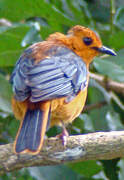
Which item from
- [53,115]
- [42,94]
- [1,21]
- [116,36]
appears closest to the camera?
[42,94]

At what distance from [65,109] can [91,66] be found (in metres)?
1.48

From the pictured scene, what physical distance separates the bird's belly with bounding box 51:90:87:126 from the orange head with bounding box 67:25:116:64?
1.94 feet

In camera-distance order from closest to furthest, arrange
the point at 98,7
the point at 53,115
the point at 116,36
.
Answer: the point at 53,115 → the point at 116,36 → the point at 98,7

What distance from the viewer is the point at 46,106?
13.5 feet

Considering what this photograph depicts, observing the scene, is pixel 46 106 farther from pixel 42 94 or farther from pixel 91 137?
pixel 91 137

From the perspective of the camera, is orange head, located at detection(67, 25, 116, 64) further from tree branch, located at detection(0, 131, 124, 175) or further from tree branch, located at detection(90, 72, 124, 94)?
tree branch, located at detection(0, 131, 124, 175)

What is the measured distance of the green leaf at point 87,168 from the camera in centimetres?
507

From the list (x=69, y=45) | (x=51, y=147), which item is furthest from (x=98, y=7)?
(x=51, y=147)

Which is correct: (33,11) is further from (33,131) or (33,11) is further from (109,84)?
(33,131)

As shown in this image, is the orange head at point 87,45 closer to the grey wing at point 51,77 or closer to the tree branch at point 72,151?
the grey wing at point 51,77

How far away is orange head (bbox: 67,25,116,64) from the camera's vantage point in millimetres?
5138

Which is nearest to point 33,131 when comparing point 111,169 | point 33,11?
point 111,169

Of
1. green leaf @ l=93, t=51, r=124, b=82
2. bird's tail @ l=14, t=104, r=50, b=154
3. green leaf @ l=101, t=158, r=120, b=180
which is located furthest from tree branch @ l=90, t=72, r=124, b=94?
bird's tail @ l=14, t=104, r=50, b=154

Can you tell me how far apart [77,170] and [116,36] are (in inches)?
62.4
